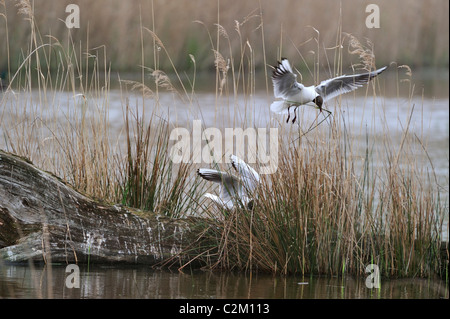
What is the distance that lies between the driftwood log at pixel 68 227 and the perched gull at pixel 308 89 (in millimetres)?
933

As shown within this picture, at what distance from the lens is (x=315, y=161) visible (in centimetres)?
456

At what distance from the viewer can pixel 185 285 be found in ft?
13.8

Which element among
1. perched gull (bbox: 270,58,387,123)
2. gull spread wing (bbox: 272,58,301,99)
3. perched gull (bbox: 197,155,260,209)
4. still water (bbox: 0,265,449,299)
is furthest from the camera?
perched gull (bbox: 197,155,260,209)

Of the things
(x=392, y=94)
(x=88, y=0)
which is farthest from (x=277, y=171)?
(x=392, y=94)

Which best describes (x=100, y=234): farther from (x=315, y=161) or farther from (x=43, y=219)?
(x=315, y=161)

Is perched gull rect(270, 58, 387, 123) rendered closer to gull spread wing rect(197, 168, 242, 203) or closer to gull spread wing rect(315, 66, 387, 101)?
gull spread wing rect(315, 66, 387, 101)

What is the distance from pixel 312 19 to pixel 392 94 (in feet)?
10.3

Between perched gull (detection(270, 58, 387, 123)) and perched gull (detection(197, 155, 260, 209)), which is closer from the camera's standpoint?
perched gull (detection(270, 58, 387, 123))

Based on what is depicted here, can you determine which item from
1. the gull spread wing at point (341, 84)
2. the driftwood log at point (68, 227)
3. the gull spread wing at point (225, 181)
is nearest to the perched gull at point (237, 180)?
the gull spread wing at point (225, 181)

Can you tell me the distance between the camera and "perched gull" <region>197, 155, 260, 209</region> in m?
4.62

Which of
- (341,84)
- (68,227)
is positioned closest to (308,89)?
(341,84)

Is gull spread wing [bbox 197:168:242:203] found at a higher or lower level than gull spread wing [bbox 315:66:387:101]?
lower

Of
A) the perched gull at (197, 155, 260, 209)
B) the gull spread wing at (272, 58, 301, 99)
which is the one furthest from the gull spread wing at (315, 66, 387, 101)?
the perched gull at (197, 155, 260, 209)

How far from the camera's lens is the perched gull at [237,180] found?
4.62 metres
